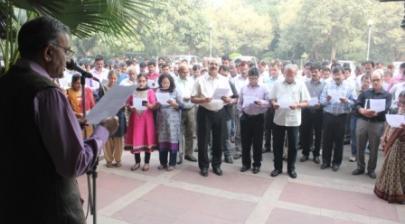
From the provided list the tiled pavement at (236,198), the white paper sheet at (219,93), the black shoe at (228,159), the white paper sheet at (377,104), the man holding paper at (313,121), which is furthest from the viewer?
the man holding paper at (313,121)

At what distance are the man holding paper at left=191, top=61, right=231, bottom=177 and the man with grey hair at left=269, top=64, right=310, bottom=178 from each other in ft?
2.61

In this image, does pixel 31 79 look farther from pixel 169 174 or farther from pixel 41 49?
pixel 169 174

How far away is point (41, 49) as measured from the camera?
1.76 m

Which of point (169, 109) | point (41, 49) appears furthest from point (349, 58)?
point (41, 49)

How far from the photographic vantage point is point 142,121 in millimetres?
6285

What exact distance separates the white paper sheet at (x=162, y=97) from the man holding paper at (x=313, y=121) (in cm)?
272

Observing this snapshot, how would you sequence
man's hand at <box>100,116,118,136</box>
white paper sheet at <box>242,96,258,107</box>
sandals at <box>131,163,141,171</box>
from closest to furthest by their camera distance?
1. man's hand at <box>100,116,118,136</box>
2. white paper sheet at <box>242,96,258,107</box>
3. sandals at <box>131,163,141,171</box>

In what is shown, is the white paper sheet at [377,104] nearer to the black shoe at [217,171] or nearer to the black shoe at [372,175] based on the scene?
the black shoe at [372,175]

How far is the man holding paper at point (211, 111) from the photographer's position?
596cm

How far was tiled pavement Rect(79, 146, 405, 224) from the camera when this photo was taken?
445cm

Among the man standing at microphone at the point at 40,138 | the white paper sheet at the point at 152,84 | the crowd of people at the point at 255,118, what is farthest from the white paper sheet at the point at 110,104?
the white paper sheet at the point at 152,84

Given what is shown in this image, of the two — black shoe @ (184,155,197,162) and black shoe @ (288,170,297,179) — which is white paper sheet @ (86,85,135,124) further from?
black shoe @ (184,155,197,162)

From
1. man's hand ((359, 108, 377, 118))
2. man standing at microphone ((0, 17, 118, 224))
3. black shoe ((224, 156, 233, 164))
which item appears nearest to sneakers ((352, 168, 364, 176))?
man's hand ((359, 108, 377, 118))

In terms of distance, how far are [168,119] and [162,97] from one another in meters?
0.39
